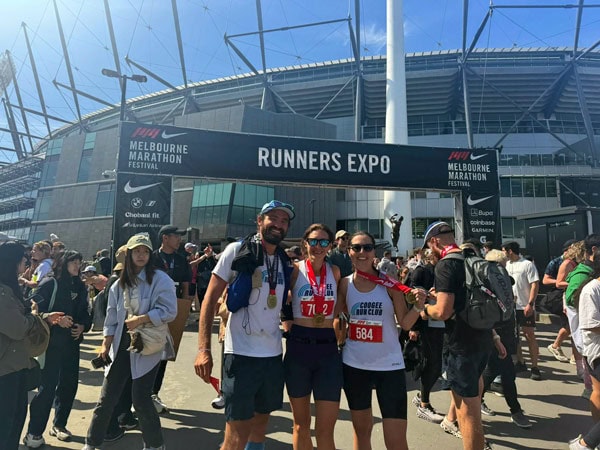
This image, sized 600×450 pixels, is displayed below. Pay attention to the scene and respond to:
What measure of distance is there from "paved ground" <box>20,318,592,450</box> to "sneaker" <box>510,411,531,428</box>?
0.17 feet

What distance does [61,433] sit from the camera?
3.45m

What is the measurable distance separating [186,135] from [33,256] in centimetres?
480

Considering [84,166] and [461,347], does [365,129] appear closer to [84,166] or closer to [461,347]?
[84,166]

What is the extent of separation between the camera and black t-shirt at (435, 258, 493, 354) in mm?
2816

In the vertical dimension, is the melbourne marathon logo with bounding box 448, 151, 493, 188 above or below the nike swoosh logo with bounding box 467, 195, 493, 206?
above

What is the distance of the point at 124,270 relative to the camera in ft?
10.5

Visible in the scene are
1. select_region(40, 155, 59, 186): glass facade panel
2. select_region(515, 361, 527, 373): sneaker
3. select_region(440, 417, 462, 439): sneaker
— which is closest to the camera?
select_region(440, 417, 462, 439): sneaker

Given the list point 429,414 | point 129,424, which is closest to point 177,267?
point 129,424

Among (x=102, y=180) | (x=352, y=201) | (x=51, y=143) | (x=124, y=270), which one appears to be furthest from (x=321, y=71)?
(x=124, y=270)

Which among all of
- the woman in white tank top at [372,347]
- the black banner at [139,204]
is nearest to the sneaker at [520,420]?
Answer: the woman in white tank top at [372,347]

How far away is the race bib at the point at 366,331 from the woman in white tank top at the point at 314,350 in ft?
0.52

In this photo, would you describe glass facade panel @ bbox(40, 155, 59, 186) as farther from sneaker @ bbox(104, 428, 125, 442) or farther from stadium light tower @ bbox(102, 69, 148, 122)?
sneaker @ bbox(104, 428, 125, 442)

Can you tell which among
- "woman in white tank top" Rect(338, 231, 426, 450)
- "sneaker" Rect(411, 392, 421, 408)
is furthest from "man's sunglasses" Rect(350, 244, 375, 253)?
"sneaker" Rect(411, 392, 421, 408)

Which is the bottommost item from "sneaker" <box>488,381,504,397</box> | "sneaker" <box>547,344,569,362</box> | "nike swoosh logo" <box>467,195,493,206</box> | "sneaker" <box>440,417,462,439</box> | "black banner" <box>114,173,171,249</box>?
"sneaker" <box>440,417,462,439</box>
